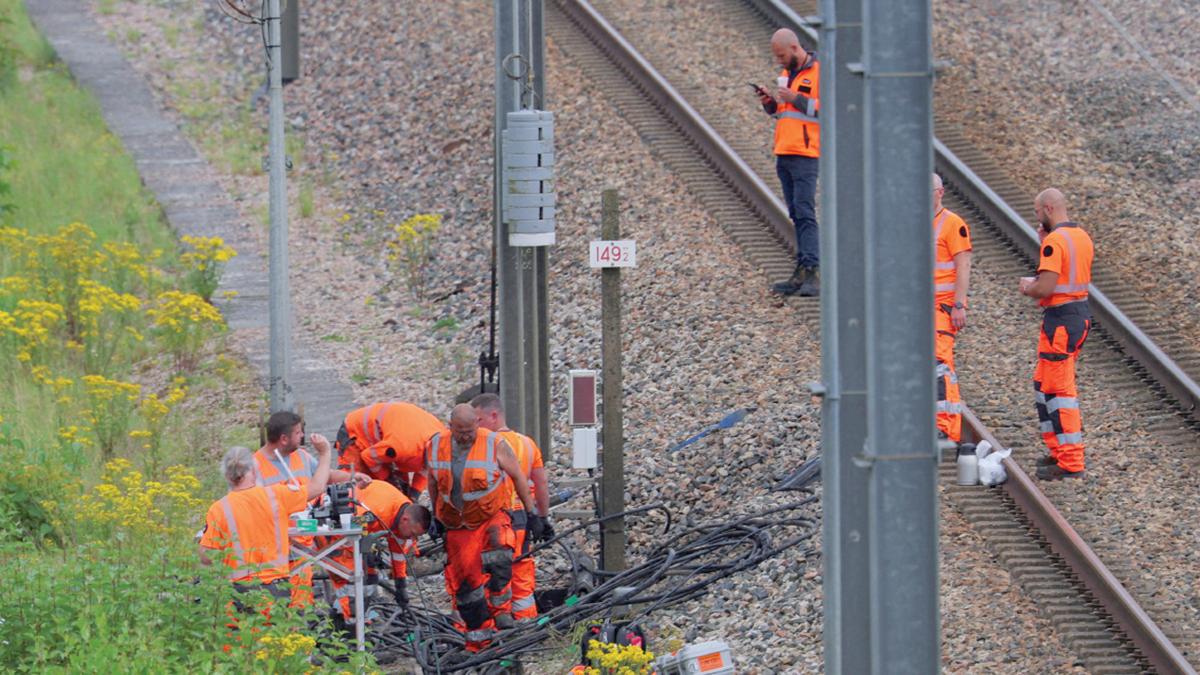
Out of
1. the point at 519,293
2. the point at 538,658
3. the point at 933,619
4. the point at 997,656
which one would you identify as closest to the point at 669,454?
the point at 519,293

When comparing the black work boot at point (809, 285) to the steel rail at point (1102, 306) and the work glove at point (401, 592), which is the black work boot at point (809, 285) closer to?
the steel rail at point (1102, 306)

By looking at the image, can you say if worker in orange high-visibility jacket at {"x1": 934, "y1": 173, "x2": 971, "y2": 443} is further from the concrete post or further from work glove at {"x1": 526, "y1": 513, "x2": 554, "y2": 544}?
work glove at {"x1": 526, "y1": 513, "x2": 554, "y2": 544}

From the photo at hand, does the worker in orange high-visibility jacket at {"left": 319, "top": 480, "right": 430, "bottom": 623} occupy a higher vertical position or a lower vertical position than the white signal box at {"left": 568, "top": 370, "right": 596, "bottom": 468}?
lower

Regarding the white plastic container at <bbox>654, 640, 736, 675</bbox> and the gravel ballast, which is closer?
the white plastic container at <bbox>654, 640, 736, 675</bbox>

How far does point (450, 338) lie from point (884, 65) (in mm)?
10616

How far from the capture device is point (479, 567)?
10.6 metres

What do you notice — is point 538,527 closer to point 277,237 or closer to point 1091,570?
point 1091,570

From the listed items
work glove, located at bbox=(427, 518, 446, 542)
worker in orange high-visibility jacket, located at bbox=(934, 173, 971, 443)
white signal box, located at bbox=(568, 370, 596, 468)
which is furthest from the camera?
white signal box, located at bbox=(568, 370, 596, 468)

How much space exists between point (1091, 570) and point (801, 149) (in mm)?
4861

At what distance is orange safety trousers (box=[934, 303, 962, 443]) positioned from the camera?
1109 cm

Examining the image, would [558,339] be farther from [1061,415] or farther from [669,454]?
[1061,415]

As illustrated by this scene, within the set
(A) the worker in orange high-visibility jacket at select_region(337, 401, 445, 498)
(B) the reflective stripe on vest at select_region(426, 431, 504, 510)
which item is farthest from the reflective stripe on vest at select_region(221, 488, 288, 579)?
(A) the worker in orange high-visibility jacket at select_region(337, 401, 445, 498)

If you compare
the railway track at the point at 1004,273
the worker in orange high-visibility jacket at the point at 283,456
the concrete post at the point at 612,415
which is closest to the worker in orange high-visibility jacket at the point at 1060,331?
the railway track at the point at 1004,273

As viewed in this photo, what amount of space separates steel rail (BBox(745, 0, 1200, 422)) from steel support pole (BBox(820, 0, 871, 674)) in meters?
4.73
